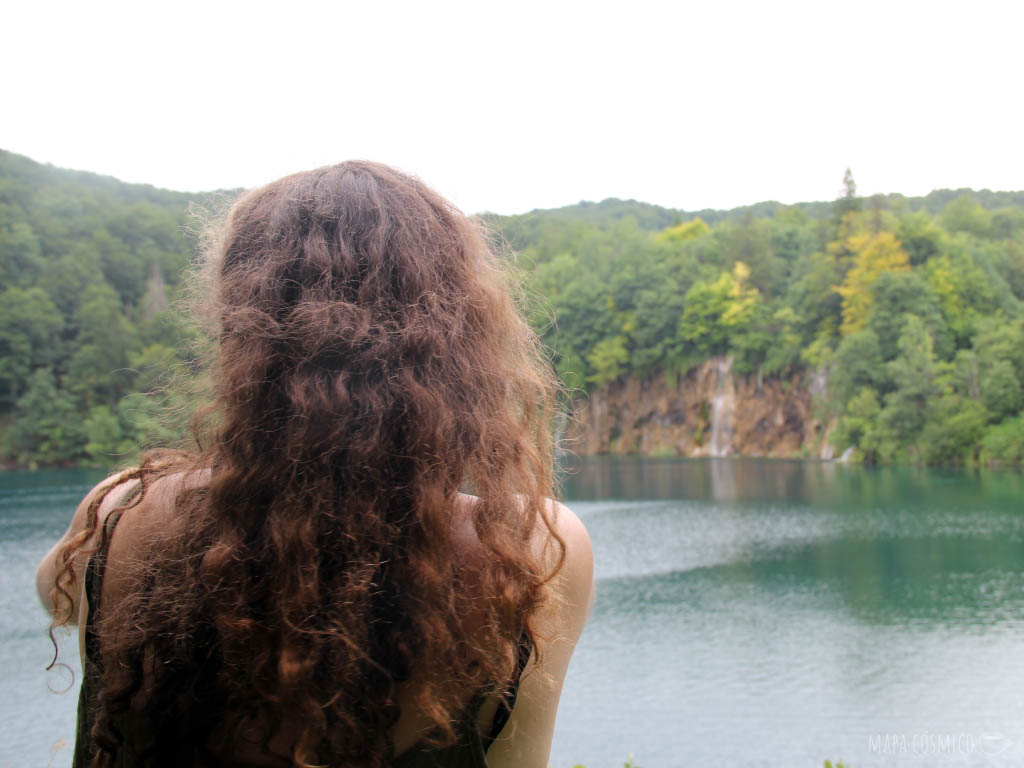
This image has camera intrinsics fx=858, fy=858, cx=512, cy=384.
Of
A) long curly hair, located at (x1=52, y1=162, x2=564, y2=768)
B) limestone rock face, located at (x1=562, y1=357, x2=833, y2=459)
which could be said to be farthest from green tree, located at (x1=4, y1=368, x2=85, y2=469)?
long curly hair, located at (x1=52, y1=162, x2=564, y2=768)

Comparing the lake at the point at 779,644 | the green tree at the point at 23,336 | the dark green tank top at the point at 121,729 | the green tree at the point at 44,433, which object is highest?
the green tree at the point at 23,336

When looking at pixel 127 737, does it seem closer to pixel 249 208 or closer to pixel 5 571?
pixel 249 208

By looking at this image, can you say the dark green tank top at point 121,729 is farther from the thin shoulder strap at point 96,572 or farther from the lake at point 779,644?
the lake at point 779,644

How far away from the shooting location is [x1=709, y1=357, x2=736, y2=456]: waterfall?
6012 centimetres

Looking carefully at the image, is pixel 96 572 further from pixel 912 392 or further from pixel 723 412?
pixel 723 412

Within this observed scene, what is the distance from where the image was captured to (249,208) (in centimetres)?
131

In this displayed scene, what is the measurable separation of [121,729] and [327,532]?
0.39m

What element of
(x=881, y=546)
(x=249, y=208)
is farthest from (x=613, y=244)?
(x=249, y=208)

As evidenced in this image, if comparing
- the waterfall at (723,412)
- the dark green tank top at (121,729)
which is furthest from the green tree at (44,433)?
the dark green tank top at (121,729)

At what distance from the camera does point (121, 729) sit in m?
1.15

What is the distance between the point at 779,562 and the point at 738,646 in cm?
665

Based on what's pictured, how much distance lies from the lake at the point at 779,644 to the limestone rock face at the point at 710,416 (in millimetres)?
30870

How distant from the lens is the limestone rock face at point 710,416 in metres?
57.2

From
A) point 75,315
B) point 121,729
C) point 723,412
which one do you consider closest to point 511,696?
point 121,729
